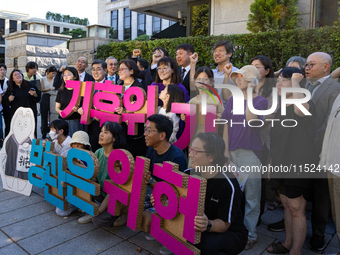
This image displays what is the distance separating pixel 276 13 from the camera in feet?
26.8

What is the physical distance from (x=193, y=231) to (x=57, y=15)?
71.9m

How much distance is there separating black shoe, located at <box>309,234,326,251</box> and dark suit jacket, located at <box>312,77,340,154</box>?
0.90 m

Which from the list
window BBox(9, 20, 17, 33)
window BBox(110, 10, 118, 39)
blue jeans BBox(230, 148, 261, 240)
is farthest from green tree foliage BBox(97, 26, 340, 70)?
window BBox(110, 10, 118, 39)

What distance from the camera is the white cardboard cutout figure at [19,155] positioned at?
4676mm

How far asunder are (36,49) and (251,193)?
38.8 ft

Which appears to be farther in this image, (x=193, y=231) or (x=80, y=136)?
(x=80, y=136)

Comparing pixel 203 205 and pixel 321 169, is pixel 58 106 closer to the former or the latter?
pixel 203 205

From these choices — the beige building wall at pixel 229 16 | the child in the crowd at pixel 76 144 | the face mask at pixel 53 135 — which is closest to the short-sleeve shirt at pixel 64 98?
the face mask at pixel 53 135

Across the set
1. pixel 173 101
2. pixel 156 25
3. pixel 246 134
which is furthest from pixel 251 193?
pixel 156 25

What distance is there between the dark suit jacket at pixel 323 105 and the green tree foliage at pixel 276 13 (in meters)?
5.66

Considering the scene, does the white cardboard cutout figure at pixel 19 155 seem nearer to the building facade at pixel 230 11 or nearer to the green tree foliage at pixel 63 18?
the building facade at pixel 230 11

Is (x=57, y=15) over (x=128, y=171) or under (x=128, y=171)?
over

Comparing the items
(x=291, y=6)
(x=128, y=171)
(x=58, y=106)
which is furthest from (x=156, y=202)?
(x=291, y=6)

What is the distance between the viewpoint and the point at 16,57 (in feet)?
41.7
